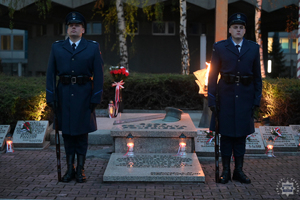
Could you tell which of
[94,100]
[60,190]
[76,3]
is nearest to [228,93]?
[94,100]

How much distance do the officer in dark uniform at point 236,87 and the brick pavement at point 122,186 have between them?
340mm

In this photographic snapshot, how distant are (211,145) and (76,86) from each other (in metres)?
2.79

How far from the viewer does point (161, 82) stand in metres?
10.5

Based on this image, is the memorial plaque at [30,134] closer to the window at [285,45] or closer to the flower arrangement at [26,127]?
the flower arrangement at [26,127]

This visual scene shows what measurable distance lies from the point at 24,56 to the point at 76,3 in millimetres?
24550

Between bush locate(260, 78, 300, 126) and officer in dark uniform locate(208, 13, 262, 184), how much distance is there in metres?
3.03

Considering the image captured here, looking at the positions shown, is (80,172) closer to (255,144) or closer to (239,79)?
(239,79)

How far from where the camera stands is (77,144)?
5027 millimetres

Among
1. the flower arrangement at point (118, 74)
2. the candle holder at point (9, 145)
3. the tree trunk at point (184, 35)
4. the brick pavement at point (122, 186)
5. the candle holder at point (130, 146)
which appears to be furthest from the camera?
the tree trunk at point (184, 35)

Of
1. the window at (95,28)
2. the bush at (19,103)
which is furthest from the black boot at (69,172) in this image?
the window at (95,28)

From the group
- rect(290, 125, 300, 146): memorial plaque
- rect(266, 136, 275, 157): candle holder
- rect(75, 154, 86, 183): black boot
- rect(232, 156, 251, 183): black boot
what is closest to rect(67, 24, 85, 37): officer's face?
rect(75, 154, 86, 183): black boot

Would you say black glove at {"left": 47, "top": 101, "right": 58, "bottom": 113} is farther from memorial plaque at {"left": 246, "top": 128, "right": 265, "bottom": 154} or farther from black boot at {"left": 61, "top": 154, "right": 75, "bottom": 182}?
memorial plaque at {"left": 246, "top": 128, "right": 265, "bottom": 154}

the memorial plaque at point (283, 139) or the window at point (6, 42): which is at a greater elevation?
the window at point (6, 42)

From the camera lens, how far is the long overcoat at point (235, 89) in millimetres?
4805
